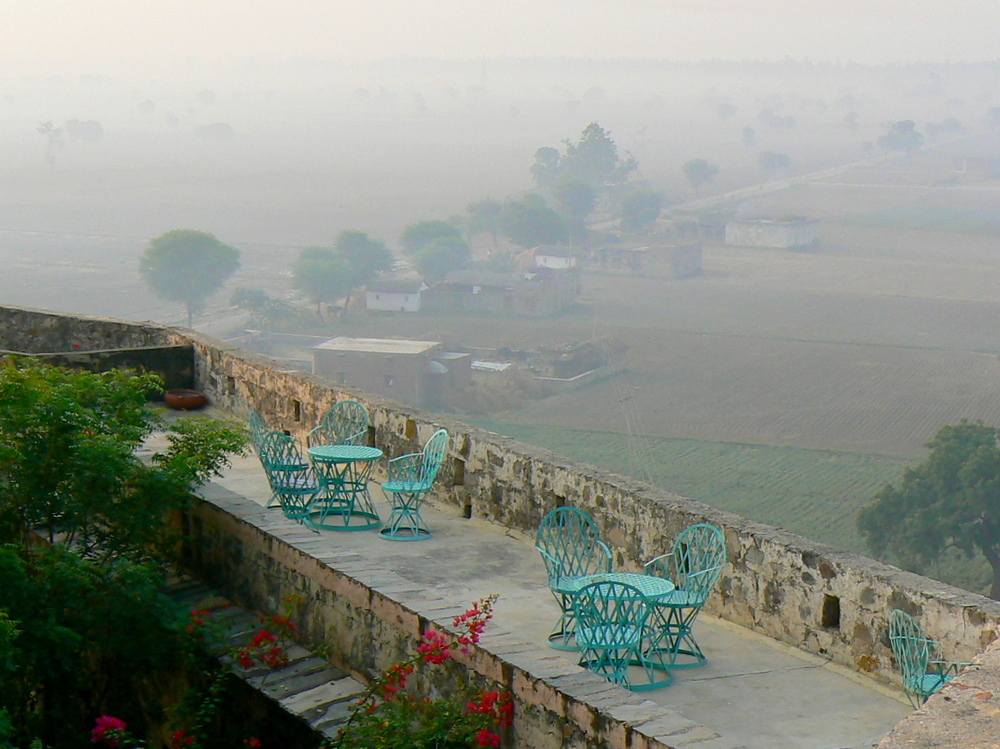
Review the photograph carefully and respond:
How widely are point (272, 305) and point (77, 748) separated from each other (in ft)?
279

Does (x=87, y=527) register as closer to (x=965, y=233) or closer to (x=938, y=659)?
(x=938, y=659)

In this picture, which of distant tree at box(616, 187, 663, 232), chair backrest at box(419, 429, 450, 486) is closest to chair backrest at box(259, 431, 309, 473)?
chair backrest at box(419, 429, 450, 486)

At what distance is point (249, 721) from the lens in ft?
21.5

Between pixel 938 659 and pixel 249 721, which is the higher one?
pixel 938 659

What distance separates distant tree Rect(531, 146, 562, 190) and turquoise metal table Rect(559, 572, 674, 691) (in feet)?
463

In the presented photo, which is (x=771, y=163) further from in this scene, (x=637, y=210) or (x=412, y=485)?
(x=412, y=485)

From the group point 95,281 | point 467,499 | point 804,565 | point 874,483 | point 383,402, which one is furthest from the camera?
point 95,281

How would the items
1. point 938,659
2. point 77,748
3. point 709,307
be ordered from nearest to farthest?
point 938,659
point 77,748
point 709,307

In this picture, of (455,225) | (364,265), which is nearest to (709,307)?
(364,265)

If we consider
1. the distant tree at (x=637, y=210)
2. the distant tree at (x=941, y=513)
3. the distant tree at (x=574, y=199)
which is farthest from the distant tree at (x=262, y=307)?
the distant tree at (x=941, y=513)

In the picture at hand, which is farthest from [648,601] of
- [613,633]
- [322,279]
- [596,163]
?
[596,163]

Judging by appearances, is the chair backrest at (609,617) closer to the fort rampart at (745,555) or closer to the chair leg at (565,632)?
the chair leg at (565,632)

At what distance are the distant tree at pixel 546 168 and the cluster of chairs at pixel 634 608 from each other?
462ft

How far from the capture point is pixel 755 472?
58.8 metres
